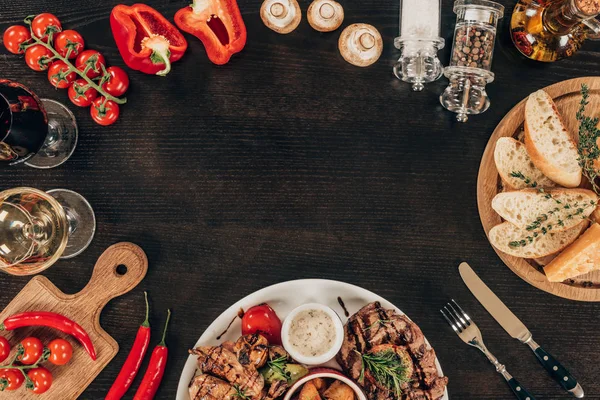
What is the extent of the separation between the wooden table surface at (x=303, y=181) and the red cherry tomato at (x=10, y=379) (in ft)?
0.88

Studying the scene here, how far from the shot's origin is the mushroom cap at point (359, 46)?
1.52 meters

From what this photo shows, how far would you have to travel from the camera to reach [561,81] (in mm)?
1565

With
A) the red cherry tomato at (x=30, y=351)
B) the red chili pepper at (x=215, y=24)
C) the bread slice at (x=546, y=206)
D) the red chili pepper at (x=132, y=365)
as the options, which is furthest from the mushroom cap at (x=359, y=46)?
the red cherry tomato at (x=30, y=351)

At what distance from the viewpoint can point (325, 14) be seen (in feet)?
4.97

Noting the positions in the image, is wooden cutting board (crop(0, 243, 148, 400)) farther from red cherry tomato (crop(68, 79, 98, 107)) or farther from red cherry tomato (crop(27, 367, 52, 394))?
red cherry tomato (crop(68, 79, 98, 107))

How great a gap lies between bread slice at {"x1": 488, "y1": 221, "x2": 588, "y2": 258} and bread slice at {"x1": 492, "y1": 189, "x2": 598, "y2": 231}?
36mm

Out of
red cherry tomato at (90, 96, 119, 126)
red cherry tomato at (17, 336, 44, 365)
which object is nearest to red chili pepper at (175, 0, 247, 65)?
red cherry tomato at (90, 96, 119, 126)

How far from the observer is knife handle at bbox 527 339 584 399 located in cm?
153

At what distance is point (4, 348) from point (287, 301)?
82 cm

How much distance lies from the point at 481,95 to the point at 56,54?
49.1 inches

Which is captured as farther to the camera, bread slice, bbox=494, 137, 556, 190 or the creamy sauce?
bread slice, bbox=494, 137, 556, 190

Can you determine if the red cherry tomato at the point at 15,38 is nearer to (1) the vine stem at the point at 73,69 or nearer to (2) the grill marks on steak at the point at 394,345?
(1) the vine stem at the point at 73,69

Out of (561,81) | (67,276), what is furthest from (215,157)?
(561,81)

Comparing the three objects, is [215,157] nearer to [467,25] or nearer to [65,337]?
[65,337]
